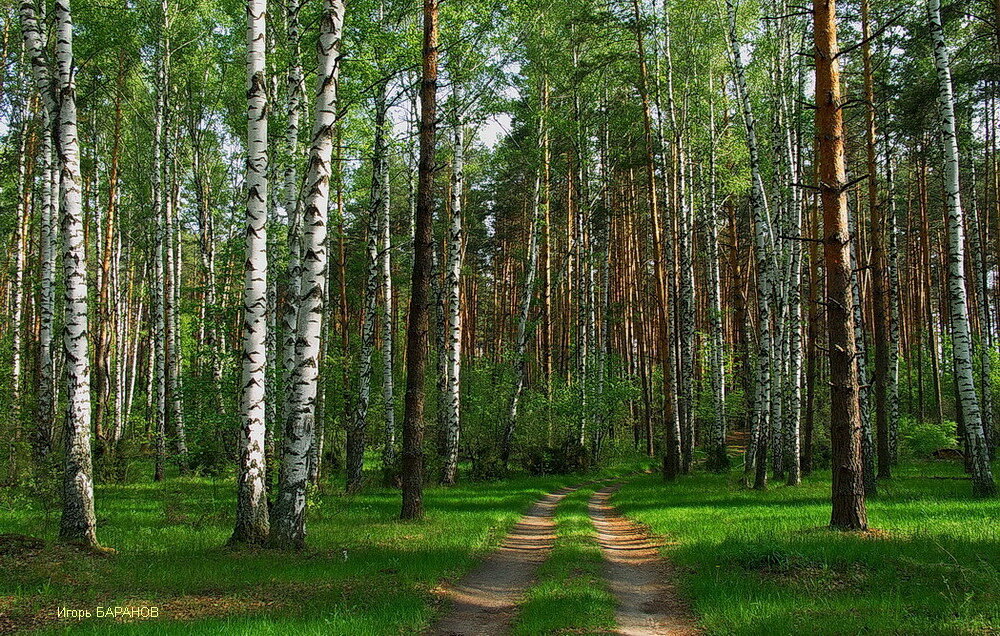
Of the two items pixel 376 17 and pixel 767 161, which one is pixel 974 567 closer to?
pixel 376 17

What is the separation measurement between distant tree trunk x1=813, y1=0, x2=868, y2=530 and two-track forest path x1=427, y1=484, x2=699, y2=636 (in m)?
2.79

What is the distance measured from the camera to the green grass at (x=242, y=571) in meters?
5.11

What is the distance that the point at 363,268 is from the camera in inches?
1013

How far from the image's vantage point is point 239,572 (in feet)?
22.0

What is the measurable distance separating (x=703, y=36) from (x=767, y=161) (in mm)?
5220

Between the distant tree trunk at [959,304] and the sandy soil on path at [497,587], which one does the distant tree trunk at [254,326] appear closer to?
the sandy soil on path at [497,587]

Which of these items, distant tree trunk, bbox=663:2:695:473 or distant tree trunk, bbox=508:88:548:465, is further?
distant tree trunk, bbox=508:88:548:465

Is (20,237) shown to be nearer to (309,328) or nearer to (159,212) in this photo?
(159,212)

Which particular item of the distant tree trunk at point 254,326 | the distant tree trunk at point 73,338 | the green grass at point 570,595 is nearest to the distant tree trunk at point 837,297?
the green grass at point 570,595

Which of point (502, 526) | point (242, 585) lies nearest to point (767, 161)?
point (502, 526)

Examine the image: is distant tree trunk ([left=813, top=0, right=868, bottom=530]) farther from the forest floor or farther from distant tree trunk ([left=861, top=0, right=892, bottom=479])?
distant tree trunk ([left=861, top=0, right=892, bottom=479])

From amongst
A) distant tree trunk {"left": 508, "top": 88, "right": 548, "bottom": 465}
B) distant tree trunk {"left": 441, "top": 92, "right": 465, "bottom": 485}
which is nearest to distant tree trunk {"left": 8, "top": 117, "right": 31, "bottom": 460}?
distant tree trunk {"left": 441, "top": 92, "right": 465, "bottom": 485}

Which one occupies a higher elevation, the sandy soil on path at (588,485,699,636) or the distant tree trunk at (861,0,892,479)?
the distant tree trunk at (861,0,892,479)

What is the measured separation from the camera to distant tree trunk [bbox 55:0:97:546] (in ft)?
25.3
